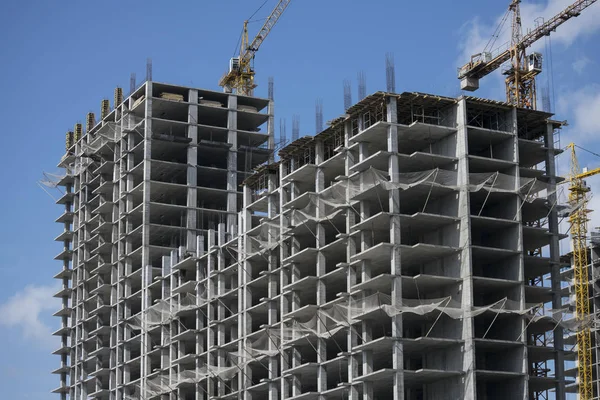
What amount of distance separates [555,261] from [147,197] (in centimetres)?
6078

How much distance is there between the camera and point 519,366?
113m

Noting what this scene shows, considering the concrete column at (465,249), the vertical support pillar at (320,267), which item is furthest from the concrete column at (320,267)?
the concrete column at (465,249)

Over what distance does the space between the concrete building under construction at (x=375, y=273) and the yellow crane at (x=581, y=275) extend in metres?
45.8

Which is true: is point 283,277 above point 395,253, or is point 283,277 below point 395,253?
above

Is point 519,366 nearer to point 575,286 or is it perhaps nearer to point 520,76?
point 520,76

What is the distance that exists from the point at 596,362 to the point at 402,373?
78.8 metres

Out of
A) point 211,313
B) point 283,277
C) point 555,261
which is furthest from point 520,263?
point 211,313

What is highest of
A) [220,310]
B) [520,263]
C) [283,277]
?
[283,277]

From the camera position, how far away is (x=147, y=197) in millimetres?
164500

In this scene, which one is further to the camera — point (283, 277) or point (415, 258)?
point (283, 277)

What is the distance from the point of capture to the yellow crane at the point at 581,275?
173375mm

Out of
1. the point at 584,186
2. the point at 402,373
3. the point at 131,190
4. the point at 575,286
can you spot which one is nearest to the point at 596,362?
the point at 575,286

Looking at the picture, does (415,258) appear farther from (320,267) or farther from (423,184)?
(320,267)

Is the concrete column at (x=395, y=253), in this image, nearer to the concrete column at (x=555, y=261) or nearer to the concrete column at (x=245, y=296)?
the concrete column at (x=555, y=261)
